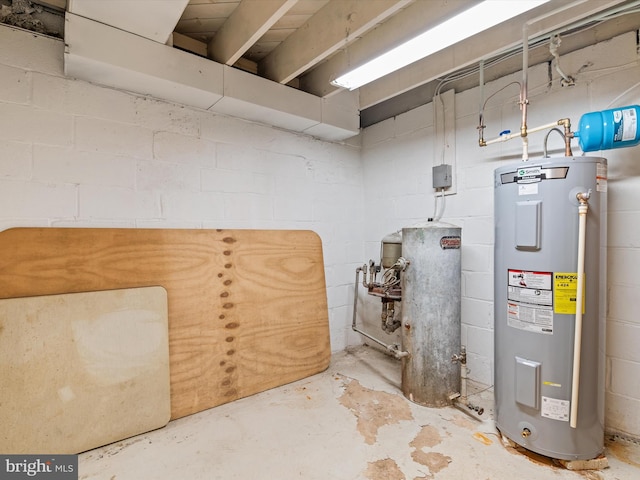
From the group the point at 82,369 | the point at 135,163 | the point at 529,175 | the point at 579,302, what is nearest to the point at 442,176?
the point at 529,175

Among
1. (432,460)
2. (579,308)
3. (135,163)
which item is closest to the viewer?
(579,308)

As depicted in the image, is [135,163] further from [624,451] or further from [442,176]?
[624,451]

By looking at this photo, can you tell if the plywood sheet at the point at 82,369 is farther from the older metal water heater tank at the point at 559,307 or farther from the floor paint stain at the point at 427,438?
the older metal water heater tank at the point at 559,307

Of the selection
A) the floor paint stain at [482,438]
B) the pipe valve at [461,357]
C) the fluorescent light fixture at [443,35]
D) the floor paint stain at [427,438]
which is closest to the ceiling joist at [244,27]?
the fluorescent light fixture at [443,35]

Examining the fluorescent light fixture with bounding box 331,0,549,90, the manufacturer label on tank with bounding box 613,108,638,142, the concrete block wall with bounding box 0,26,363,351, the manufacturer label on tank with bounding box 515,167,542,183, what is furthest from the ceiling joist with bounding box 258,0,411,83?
the manufacturer label on tank with bounding box 613,108,638,142

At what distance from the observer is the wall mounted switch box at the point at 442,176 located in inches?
94.5

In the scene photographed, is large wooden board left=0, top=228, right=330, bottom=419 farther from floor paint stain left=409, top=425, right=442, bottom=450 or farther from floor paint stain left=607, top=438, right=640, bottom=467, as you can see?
floor paint stain left=607, top=438, right=640, bottom=467

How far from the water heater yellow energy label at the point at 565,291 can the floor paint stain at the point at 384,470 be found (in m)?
1.05

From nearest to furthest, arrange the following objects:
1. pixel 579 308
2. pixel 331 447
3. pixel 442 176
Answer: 1. pixel 579 308
2. pixel 331 447
3. pixel 442 176

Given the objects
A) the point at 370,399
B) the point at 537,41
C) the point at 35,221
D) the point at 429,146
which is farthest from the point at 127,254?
the point at 537,41

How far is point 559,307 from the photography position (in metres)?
1.51

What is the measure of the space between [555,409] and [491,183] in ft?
4.50

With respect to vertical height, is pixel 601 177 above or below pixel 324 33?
below

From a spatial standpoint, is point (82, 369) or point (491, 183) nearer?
point (82, 369)
